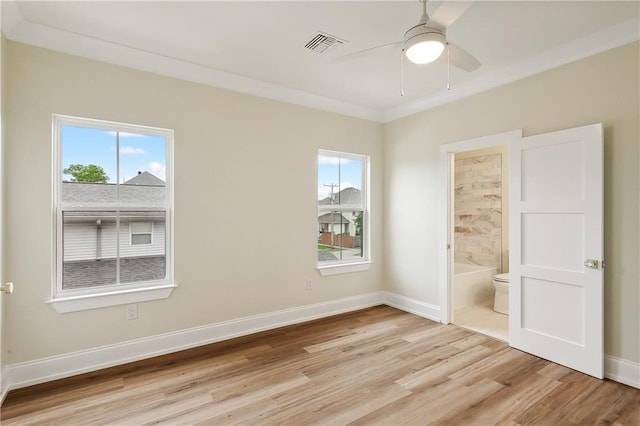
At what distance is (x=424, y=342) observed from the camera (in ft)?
10.6

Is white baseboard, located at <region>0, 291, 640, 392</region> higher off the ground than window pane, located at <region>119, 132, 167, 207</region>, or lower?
lower

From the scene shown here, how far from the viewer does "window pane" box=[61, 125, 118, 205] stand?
2641mm

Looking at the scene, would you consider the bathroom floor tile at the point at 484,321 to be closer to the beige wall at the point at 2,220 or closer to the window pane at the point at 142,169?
the window pane at the point at 142,169

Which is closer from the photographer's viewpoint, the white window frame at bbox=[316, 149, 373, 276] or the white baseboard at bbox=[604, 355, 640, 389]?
the white baseboard at bbox=[604, 355, 640, 389]

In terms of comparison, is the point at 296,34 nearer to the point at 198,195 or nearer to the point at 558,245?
the point at 198,195

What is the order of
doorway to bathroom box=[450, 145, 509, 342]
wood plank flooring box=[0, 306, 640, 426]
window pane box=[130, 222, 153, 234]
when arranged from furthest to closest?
doorway to bathroom box=[450, 145, 509, 342]
window pane box=[130, 222, 153, 234]
wood plank flooring box=[0, 306, 640, 426]

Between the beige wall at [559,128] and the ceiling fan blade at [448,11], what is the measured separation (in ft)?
5.56

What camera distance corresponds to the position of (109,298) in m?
2.70

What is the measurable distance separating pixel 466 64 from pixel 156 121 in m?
2.62

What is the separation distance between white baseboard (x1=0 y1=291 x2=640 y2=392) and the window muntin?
516 millimetres

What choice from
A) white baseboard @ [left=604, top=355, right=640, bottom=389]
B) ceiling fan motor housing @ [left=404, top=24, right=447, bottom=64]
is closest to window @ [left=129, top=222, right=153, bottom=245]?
ceiling fan motor housing @ [left=404, top=24, right=447, bottom=64]

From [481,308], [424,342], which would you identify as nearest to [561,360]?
[424,342]

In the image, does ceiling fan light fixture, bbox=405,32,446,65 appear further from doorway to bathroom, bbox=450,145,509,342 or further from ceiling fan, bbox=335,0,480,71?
doorway to bathroom, bbox=450,145,509,342

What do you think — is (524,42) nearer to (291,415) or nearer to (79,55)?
(291,415)
